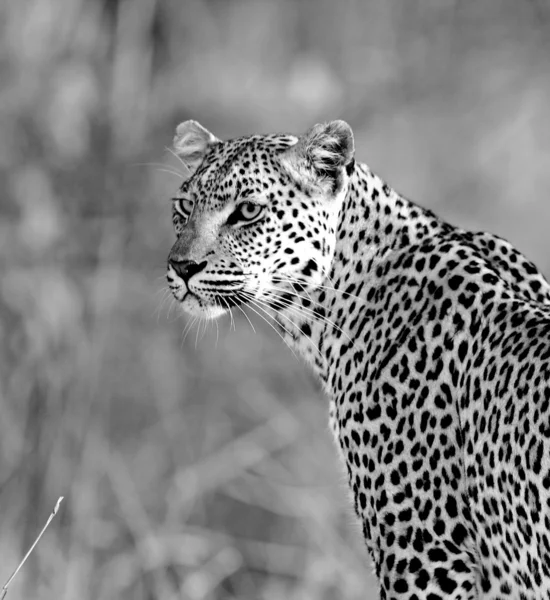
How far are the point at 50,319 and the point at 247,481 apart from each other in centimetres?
391

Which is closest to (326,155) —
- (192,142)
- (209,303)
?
(209,303)

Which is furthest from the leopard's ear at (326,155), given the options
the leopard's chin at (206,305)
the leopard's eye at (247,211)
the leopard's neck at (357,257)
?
the leopard's chin at (206,305)

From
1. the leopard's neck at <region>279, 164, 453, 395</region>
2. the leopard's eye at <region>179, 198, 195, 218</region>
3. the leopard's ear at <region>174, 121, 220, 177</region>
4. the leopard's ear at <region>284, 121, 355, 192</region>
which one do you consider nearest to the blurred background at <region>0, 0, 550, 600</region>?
the leopard's ear at <region>174, 121, 220, 177</region>

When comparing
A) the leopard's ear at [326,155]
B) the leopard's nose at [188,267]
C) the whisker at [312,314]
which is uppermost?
the leopard's ear at [326,155]

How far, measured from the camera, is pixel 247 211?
6043 millimetres

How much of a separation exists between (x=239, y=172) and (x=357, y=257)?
74cm

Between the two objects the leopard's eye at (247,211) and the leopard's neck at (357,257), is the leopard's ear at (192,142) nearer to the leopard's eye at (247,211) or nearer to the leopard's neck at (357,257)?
the leopard's eye at (247,211)

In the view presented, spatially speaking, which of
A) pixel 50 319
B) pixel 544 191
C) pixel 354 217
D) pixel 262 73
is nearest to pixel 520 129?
pixel 544 191

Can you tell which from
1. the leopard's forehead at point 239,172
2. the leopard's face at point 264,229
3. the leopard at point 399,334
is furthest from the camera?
the leopard's forehead at point 239,172

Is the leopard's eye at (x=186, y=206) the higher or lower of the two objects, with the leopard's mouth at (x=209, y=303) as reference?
higher

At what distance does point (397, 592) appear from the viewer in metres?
5.35

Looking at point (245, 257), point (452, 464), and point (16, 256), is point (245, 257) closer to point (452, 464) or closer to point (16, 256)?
→ point (452, 464)

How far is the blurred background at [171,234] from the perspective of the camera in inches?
581

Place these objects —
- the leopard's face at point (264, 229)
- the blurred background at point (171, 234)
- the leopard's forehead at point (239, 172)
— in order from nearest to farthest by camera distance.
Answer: the leopard's face at point (264, 229) → the leopard's forehead at point (239, 172) → the blurred background at point (171, 234)
